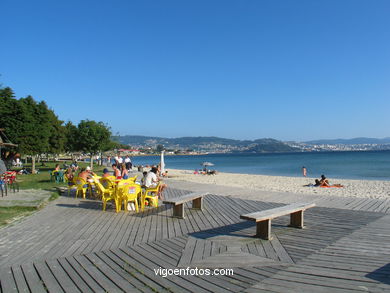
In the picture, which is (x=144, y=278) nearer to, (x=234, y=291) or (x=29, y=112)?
(x=234, y=291)

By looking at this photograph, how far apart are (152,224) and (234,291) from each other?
3311 millimetres

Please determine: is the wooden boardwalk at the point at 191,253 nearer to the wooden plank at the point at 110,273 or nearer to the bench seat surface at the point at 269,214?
the wooden plank at the point at 110,273

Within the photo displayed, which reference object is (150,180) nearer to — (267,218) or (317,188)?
(267,218)

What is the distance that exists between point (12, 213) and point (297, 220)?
6.66 meters

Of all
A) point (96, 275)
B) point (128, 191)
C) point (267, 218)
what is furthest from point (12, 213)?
point (267, 218)

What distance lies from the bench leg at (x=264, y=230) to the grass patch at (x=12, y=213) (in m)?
5.20

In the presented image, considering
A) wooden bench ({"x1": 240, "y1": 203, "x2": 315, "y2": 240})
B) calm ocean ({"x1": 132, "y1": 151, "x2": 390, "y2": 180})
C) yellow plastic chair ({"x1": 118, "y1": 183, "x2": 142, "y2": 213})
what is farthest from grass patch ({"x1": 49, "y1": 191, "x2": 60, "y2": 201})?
calm ocean ({"x1": 132, "y1": 151, "x2": 390, "y2": 180})

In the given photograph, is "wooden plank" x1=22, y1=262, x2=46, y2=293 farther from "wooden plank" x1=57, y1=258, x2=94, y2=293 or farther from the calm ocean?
the calm ocean

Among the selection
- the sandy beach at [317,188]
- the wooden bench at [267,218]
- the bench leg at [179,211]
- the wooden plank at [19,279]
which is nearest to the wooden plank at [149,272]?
the wooden plank at [19,279]

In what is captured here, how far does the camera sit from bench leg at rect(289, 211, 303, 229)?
5.90 metres

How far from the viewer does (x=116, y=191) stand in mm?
7625

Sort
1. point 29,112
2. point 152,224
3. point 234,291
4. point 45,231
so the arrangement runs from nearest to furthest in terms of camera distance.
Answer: point 234,291
point 45,231
point 152,224
point 29,112

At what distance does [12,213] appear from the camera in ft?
24.8

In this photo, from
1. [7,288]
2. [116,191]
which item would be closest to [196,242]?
[7,288]
